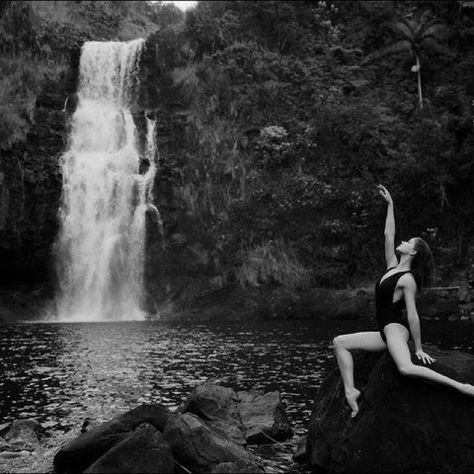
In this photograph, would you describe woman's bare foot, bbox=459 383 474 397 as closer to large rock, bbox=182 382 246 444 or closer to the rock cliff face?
large rock, bbox=182 382 246 444

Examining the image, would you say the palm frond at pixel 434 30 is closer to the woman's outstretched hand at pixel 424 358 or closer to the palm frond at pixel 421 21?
the palm frond at pixel 421 21

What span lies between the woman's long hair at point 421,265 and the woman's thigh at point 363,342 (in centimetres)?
100

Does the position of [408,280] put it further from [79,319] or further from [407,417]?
[79,319]

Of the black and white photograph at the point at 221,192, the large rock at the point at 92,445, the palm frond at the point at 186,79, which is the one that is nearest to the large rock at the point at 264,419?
the black and white photograph at the point at 221,192

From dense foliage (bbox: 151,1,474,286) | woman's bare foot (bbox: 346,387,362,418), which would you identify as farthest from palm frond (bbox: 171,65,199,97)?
woman's bare foot (bbox: 346,387,362,418)

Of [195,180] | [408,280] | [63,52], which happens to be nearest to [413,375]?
[408,280]

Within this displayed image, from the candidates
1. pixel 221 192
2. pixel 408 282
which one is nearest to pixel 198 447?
pixel 408 282

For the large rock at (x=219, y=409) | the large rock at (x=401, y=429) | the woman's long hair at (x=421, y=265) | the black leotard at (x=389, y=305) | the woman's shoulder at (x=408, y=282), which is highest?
the woman's long hair at (x=421, y=265)

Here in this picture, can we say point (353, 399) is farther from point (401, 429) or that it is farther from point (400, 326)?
point (400, 326)

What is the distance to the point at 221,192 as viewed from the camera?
37.9 meters

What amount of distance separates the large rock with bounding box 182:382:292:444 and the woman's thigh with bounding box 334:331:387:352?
272 centimetres

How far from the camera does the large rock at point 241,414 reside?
381 inches

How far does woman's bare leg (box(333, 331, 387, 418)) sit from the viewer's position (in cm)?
773

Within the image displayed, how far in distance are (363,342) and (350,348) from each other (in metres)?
0.22
